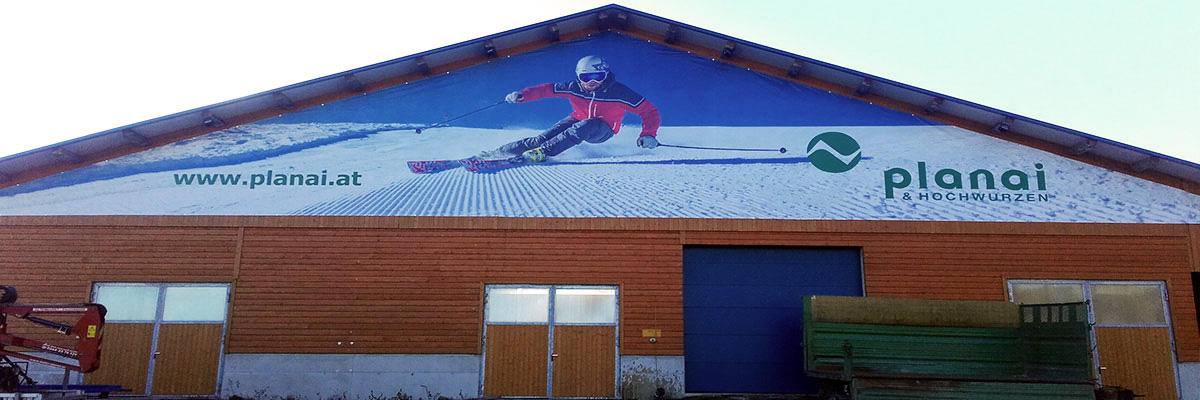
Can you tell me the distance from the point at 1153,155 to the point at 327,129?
15368mm

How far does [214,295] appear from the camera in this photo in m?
16.2

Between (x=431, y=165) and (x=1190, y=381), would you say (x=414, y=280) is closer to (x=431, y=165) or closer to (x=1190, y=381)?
(x=431, y=165)

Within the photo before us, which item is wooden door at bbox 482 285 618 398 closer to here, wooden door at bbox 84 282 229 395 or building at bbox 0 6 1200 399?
building at bbox 0 6 1200 399

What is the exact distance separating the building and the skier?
0.50 feet

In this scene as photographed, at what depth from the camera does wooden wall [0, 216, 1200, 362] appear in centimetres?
1605

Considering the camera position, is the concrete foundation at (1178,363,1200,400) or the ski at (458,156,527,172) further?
the ski at (458,156,527,172)

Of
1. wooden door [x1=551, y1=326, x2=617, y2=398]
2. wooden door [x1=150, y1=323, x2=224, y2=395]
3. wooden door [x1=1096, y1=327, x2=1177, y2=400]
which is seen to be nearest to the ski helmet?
wooden door [x1=551, y1=326, x2=617, y2=398]

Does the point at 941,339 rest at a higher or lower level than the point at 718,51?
lower

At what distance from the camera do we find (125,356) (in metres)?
15.9

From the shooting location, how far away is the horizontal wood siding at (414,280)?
52.4 feet

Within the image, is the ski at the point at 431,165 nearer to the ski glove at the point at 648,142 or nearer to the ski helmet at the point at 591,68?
the ski helmet at the point at 591,68

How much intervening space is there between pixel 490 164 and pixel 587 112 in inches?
84.0

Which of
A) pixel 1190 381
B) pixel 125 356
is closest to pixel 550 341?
pixel 125 356

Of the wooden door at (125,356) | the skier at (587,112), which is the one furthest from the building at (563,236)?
the skier at (587,112)
